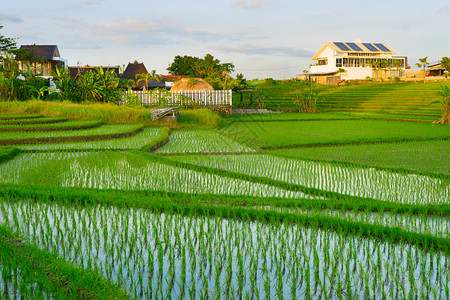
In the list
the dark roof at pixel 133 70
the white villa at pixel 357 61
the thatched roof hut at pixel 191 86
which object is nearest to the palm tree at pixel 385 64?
the white villa at pixel 357 61

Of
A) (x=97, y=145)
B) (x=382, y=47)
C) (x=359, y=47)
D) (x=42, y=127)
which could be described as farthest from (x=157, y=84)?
(x=382, y=47)

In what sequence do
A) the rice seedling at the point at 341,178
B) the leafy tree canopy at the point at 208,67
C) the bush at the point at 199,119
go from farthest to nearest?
the leafy tree canopy at the point at 208,67, the bush at the point at 199,119, the rice seedling at the point at 341,178

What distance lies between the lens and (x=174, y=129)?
528 inches

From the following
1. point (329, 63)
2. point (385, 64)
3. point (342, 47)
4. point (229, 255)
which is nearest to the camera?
point (229, 255)

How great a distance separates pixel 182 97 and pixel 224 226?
15051 mm

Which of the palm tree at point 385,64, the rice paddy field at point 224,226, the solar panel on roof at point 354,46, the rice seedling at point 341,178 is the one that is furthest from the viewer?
the solar panel on roof at point 354,46

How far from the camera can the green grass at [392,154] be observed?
687cm

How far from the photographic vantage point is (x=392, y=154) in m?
8.18

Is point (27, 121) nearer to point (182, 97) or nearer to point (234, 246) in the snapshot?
point (182, 97)

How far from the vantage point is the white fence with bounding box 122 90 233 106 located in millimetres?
18594

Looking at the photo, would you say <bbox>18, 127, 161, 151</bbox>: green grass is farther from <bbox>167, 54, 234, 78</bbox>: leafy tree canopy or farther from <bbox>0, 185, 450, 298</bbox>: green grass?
<bbox>167, 54, 234, 78</bbox>: leafy tree canopy

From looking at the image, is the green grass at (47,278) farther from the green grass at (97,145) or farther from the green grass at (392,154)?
the green grass at (97,145)

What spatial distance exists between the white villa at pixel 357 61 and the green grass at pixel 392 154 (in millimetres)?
38865

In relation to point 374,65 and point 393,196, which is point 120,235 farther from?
point 374,65
